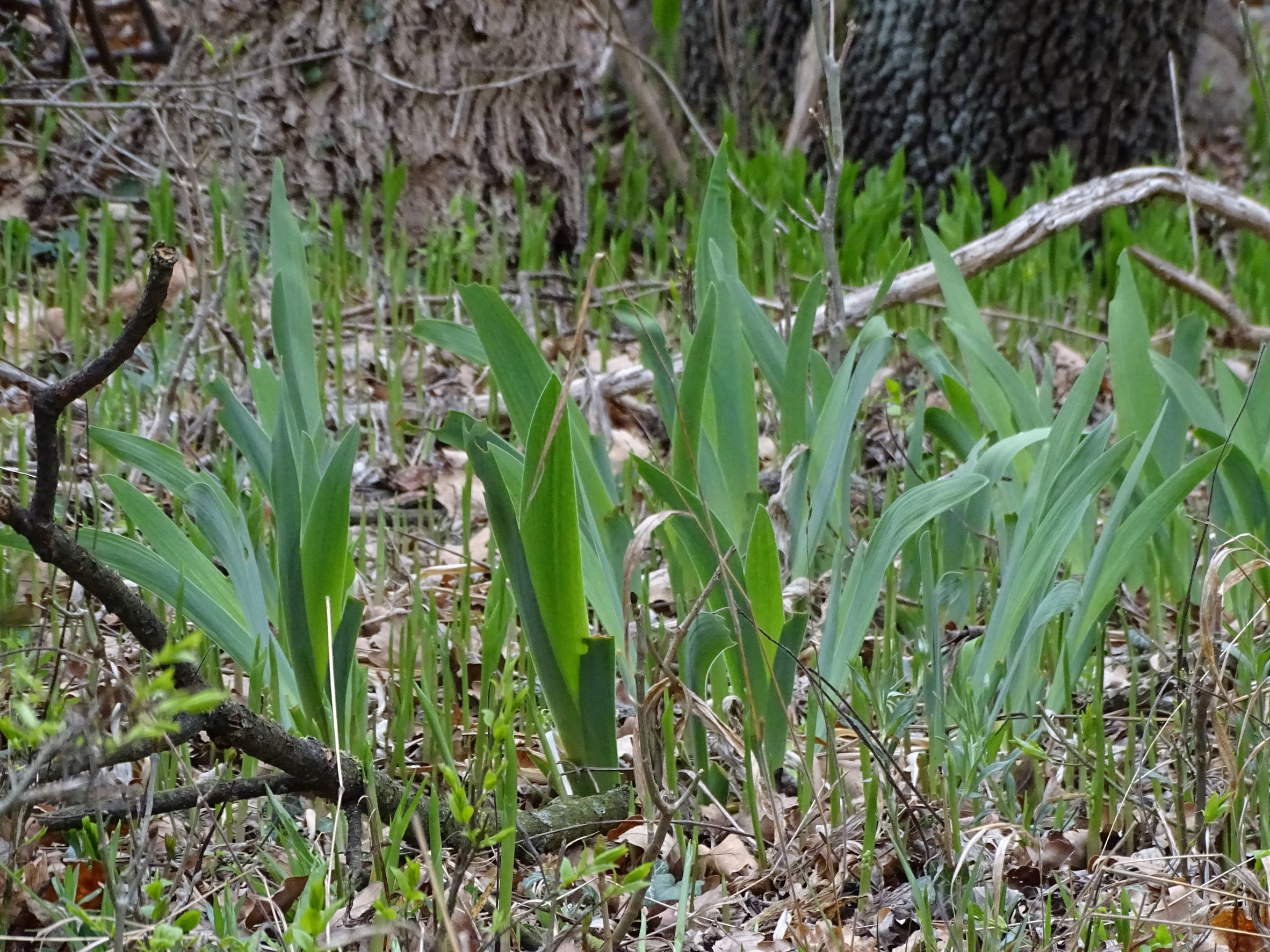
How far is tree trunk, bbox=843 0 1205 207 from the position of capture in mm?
4348

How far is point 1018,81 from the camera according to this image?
175 inches

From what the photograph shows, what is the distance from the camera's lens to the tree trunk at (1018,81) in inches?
171

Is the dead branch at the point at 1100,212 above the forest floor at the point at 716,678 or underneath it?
above

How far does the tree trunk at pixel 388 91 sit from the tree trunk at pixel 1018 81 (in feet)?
4.64

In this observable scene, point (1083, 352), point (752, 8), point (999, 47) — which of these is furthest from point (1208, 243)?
point (752, 8)

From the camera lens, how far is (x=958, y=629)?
1795mm

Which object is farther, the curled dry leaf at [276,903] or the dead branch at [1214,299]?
the dead branch at [1214,299]

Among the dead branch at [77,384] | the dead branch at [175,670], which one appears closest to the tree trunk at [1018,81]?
the dead branch at [175,670]

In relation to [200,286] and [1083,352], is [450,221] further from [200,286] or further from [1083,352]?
[1083,352]

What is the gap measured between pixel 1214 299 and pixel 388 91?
2471mm

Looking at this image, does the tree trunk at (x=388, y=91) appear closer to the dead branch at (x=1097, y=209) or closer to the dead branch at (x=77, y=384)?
the dead branch at (x=1097, y=209)

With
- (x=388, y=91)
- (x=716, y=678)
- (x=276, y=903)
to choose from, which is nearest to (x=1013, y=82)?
(x=388, y=91)

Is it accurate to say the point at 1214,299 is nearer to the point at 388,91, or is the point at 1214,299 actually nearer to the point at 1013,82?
the point at 1013,82

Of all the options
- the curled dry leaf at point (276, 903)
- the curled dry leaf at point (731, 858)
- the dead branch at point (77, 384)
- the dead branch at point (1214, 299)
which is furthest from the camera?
the dead branch at point (1214, 299)
